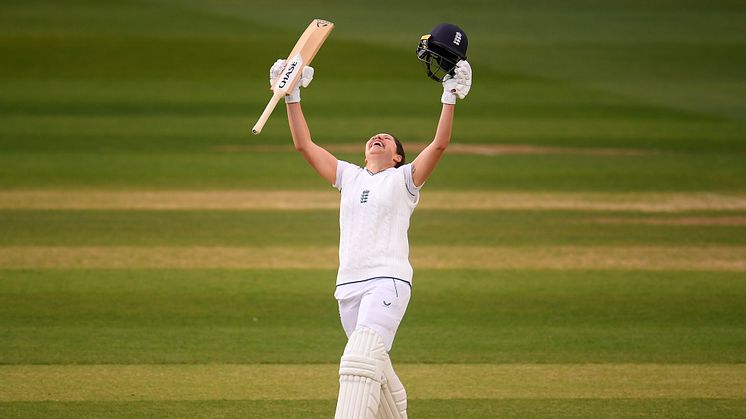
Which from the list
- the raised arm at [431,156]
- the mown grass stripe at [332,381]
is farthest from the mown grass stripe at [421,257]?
the raised arm at [431,156]

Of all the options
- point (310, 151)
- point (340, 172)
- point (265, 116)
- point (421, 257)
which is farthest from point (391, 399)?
point (421, 257)

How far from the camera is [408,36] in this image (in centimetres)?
3412

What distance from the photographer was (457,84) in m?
6.92

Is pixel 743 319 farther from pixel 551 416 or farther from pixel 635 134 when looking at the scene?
pixel 635 134

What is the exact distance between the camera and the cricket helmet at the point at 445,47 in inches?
271

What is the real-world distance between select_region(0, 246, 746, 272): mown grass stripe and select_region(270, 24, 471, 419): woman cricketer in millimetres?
5090

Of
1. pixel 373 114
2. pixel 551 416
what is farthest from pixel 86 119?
pixel 551 416

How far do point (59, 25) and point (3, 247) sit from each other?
2371 centimetres

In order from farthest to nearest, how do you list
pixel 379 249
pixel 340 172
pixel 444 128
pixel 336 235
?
1. pixel 336 235
2. pixel 340 172
3. pixel 444 128
4. pixel 379 249

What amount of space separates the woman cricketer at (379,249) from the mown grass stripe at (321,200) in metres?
8.16

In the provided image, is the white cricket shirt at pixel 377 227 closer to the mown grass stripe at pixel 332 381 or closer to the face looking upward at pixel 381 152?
the face looking upward at pixel 381 152

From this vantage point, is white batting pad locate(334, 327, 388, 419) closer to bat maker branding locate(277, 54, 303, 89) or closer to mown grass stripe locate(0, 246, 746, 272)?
bat maker branding locate(277, 54, 303, 89)

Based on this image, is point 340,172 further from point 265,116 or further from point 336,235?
point 336,235

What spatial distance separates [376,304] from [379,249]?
11.6 inches
